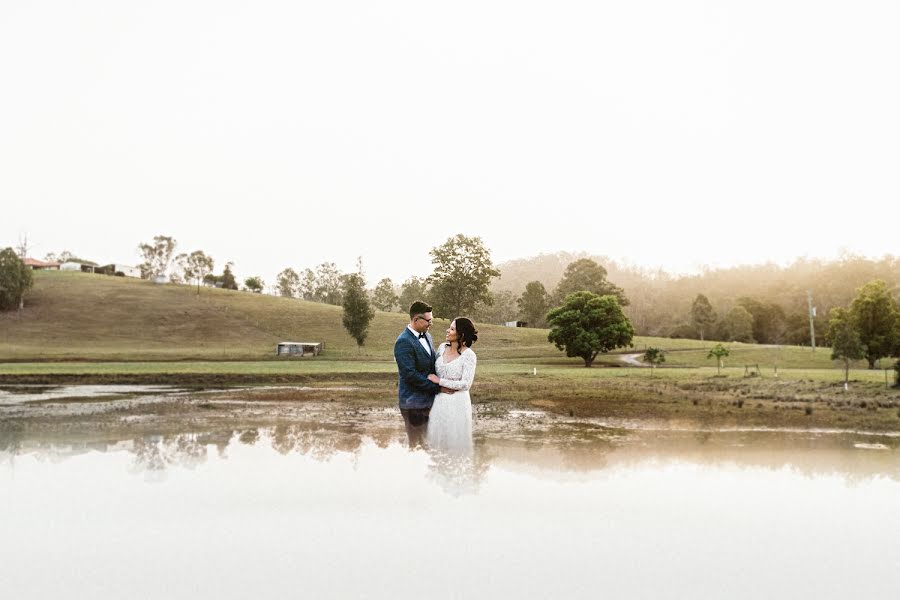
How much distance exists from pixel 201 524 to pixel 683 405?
22.5 m

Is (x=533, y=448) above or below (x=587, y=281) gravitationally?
below

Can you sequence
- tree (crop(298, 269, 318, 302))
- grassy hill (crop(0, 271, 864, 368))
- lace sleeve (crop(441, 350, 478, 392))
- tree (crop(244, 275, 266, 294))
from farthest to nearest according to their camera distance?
tree (crop(298, 269, 318, 302)), tree (crop(244, 275, 266, 294)), grassy hill (crop(0, 271, 864, 368)), lace sleeve (crop(441, 350, 478, 392))

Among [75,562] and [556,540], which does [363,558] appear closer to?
[556,540]

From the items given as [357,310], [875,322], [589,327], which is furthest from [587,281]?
[357,310]

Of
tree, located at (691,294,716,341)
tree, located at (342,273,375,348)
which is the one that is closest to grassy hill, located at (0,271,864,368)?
tree, located at (342,273,375,348)

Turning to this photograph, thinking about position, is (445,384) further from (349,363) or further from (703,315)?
(703,315)

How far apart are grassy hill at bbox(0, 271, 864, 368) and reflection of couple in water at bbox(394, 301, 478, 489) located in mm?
55484

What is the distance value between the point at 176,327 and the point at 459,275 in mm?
38691

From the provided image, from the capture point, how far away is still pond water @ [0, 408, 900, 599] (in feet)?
22.9

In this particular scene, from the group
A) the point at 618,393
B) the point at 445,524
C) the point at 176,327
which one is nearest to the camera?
the point at 445,524

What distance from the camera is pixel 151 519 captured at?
936cm

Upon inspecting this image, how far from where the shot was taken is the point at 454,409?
11.3 metres

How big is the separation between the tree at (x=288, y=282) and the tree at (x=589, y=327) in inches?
4847

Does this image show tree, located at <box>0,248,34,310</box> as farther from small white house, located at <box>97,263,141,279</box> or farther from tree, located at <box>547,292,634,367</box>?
tree, located at <box>547,292,634,367</box>
